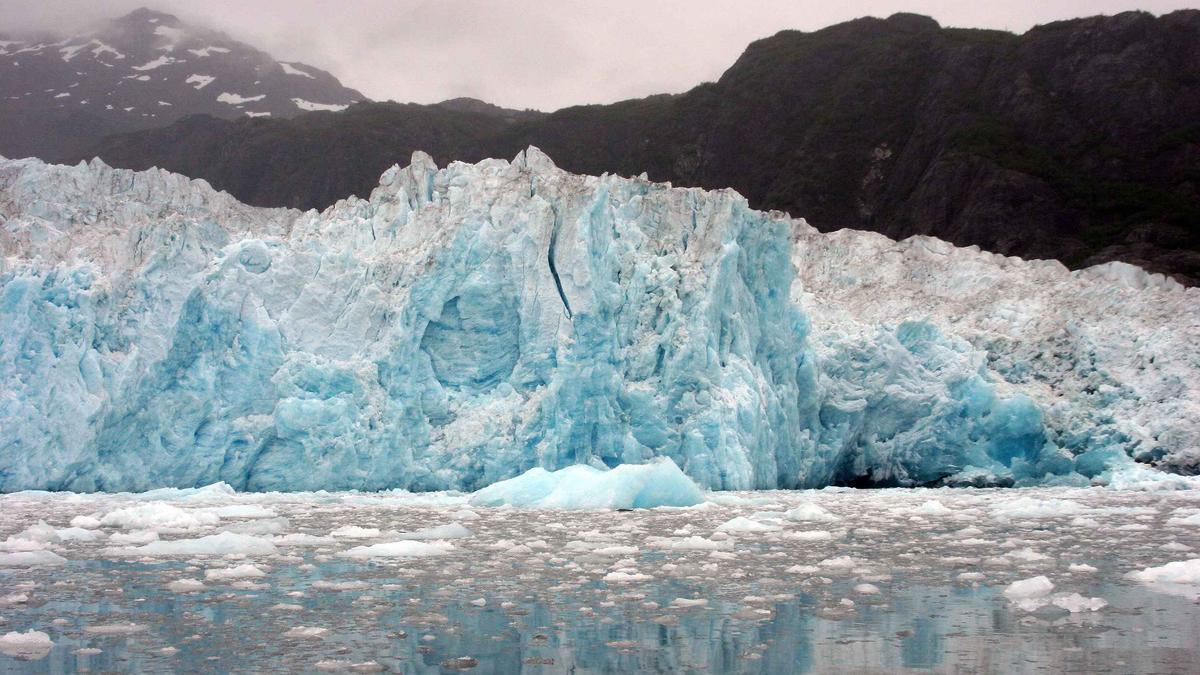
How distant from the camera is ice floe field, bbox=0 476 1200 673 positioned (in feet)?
16.3

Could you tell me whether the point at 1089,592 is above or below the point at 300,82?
below

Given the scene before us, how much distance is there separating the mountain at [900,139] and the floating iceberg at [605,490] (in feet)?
90.4

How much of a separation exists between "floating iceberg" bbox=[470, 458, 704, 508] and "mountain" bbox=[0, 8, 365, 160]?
6358 centimetres

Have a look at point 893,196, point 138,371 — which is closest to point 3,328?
point 138,371

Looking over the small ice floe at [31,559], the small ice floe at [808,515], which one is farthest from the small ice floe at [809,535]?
the small ice floe at [31,559]

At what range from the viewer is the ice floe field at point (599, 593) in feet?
16.3

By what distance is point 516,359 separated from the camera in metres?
19.3

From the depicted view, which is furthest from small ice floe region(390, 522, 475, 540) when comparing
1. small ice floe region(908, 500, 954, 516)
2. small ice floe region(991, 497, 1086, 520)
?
small ice floe region(991, 497, 1086, 520)

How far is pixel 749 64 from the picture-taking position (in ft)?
220

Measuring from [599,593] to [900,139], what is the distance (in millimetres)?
54454

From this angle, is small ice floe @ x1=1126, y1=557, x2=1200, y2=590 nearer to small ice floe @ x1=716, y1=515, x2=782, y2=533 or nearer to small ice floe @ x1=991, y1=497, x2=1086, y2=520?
small ice floe @ x1=716, y1=515, x2=782, y2=533

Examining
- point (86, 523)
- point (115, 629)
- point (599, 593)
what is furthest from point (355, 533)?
point (115, 629)

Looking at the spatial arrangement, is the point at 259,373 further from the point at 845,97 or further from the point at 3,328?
the point at 845,97

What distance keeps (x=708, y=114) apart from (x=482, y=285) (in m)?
48.2
